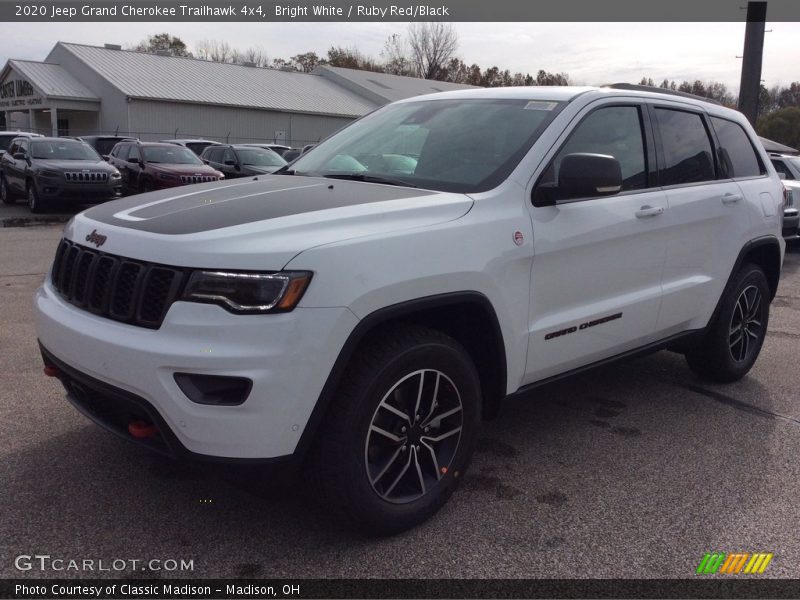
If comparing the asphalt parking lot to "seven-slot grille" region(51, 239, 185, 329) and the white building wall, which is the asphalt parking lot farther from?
the white building wall

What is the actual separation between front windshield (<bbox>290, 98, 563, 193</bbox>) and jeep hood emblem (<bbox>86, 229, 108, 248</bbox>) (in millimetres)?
1337

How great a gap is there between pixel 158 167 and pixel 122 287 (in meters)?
15.2

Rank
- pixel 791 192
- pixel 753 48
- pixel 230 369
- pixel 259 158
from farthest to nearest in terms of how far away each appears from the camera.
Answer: pixel 753 48 → pixel 259 158 → pixel 791 192 → pixel 230 369

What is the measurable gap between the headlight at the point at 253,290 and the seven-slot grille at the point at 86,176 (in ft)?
47.8

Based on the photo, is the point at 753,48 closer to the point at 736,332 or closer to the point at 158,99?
the point at 736,332

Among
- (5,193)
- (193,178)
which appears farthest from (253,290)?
(5,193)

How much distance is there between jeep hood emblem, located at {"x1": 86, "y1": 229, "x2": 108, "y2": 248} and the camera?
2982 millimetres

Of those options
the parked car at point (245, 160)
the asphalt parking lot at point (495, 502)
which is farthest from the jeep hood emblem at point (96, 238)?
the parked car at point (245, 160)

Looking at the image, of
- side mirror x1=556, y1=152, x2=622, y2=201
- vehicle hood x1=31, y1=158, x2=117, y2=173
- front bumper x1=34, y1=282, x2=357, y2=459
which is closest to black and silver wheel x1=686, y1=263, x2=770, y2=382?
side mirror x1=556, y1=152, x2=622, y2=201

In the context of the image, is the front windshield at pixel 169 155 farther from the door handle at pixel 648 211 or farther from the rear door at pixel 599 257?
the door handle at pixel 648 211

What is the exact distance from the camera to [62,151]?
16531 millimetres

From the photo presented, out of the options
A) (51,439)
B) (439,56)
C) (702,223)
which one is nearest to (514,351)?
(702,223)

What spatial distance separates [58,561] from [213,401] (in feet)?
3.03

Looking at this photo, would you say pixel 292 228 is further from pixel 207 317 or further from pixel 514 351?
pixel 514 351
